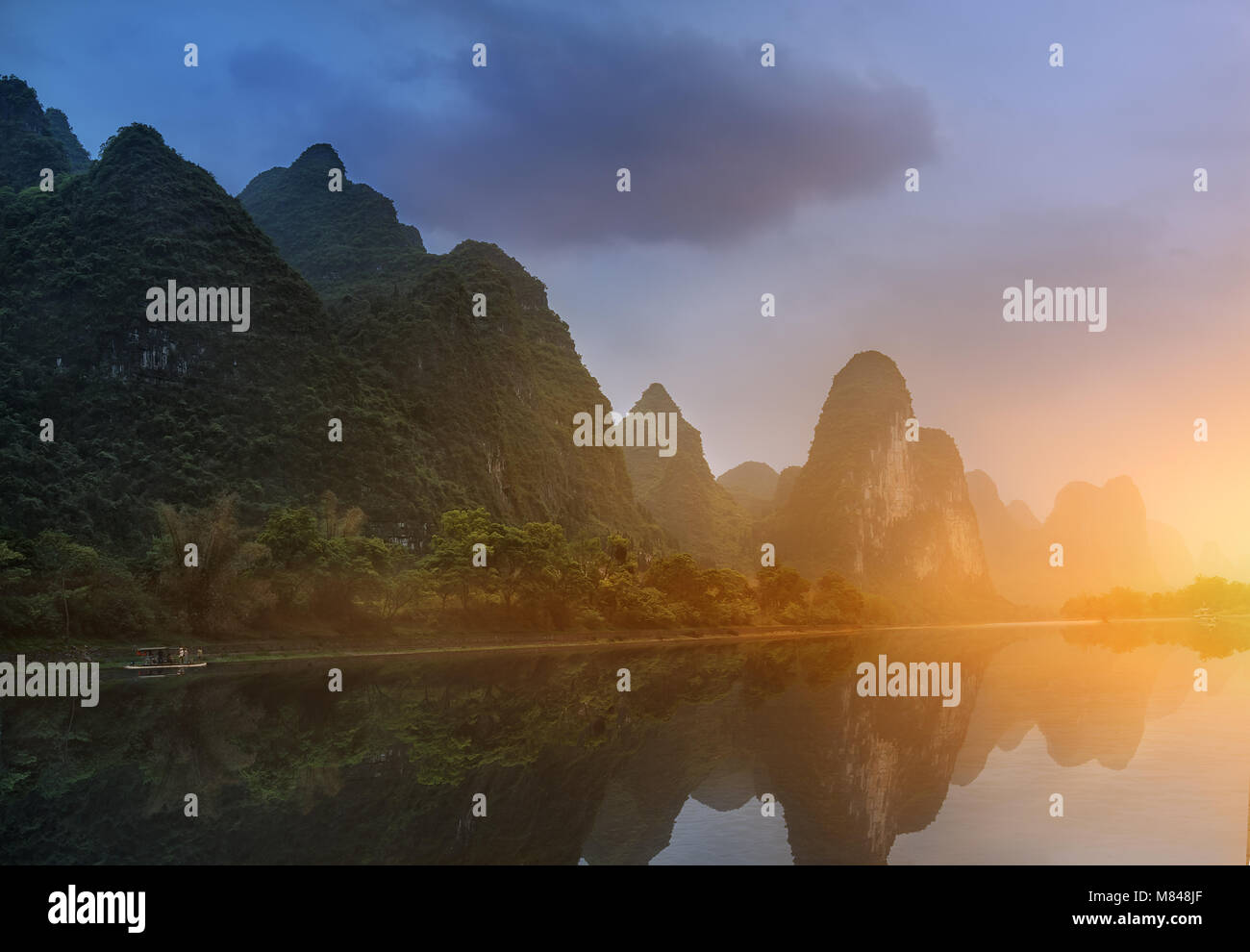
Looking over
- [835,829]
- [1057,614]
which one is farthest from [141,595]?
[1057,614]

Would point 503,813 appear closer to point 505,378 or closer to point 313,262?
point 505,378

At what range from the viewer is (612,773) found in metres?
20.6

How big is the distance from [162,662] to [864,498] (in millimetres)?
151131

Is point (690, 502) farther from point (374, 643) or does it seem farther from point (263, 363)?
point (374, 643)

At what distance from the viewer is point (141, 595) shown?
4356 cm

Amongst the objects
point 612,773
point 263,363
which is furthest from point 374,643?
point 263,363

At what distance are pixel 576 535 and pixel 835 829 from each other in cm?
10208

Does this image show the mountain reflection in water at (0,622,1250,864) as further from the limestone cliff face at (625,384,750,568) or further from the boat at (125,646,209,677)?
the limestone cliff face at (625,384,750,568)

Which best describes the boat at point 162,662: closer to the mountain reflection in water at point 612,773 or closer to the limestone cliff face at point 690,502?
the mountain reflection in water at point 612,773

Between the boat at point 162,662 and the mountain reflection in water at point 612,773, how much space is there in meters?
1.89

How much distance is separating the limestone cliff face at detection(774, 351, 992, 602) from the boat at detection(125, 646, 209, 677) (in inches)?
5493

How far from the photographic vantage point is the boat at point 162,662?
127 feet

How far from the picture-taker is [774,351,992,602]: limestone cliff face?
174000 mm

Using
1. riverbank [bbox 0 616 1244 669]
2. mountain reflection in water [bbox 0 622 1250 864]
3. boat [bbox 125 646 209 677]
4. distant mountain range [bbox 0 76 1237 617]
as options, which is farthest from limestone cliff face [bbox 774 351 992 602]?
boat [bbox 125 646 209 677]
